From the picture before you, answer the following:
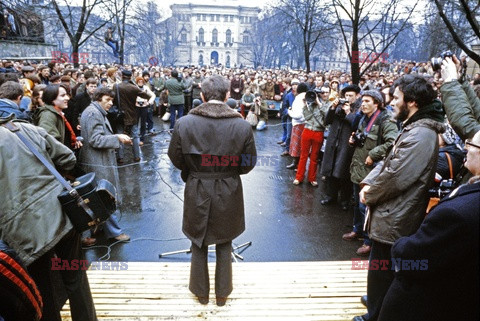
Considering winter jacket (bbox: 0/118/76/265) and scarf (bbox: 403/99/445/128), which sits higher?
scarf (bbox: 403/99/445/128)

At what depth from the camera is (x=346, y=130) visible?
5379 millimetres

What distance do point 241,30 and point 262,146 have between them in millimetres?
85507

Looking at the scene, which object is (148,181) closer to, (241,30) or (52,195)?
(52,195)

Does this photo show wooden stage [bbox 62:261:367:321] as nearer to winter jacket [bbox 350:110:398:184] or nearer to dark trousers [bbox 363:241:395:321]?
dark trousers [bbox 363:241:395:321]

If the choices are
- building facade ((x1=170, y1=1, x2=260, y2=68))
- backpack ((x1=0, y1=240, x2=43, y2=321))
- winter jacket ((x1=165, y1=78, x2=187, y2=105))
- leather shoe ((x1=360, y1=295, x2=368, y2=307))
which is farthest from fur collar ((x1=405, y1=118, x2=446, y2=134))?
building facade ((x1=170, y1=1, x2=260, y2=68))

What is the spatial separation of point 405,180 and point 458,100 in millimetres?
908

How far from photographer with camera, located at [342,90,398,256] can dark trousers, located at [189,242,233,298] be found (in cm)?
207

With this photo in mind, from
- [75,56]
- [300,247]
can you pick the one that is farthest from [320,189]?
[75,56]

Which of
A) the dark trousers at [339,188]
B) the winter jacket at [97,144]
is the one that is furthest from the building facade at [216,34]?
the winter jacket at [97,144]

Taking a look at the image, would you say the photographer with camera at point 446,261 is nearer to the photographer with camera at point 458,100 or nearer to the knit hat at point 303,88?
the photographer with camera at point 458,100

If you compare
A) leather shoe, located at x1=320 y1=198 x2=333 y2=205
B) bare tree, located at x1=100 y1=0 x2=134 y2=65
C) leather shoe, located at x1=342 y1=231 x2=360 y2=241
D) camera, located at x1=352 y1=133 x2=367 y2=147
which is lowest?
leather shoe, located at x1=342 y1=231 x2=360 y2=241

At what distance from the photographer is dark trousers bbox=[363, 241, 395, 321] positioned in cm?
258

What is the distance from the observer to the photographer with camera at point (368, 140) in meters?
4.25

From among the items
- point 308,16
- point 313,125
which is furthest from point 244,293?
point 308,16
